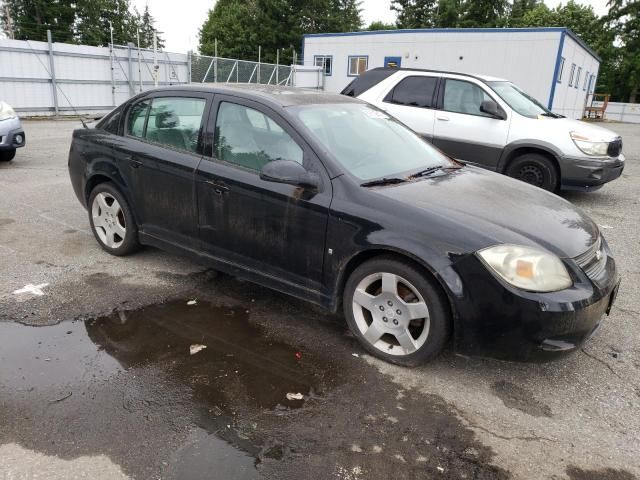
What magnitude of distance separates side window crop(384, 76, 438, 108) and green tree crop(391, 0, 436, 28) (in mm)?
48230

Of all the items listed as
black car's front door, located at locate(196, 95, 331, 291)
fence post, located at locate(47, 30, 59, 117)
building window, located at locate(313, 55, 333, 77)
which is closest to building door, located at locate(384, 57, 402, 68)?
building window, located at locate(313, 55, 333, 77)

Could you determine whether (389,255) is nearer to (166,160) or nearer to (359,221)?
(359,221)

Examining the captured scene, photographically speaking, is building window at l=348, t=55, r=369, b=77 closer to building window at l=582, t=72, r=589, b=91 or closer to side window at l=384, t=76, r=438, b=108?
building window at l=582, t=72, r=589, b=91

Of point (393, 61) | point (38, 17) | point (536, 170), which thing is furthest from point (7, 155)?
point (38, 17)

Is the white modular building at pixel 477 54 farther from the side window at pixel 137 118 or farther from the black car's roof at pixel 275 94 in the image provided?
the side window at pixel 137 118

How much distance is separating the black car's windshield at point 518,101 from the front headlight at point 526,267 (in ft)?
17.4

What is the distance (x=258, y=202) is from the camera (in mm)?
3512

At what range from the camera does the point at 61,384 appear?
2.86 meters

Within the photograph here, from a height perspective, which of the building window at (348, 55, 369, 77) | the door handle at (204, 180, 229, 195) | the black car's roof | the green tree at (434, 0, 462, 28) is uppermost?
the green tree at (434, 0, 462, 28)

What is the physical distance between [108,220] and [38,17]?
47.3 m

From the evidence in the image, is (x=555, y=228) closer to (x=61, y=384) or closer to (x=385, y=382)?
(x=385, y=382)

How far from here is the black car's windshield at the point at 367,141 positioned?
3.50m

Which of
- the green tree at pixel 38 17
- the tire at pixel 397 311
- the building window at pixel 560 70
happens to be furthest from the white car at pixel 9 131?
the green tree at pixel 38 17

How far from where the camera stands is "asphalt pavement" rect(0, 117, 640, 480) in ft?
7.75
